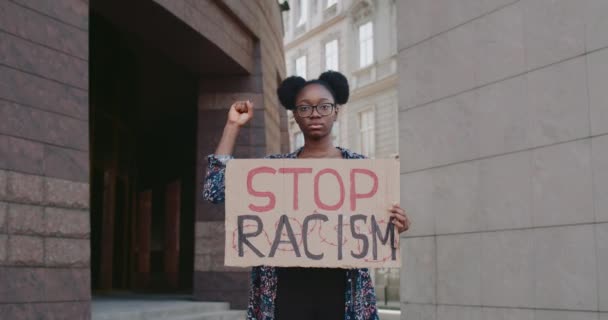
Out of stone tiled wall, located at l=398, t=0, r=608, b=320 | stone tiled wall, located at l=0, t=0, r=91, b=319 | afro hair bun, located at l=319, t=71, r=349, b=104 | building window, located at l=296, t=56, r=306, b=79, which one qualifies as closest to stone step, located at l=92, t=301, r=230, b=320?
stone tiled wall, located at l=0, t=0, r=91, b=319

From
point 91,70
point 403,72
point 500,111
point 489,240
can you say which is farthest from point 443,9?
point 91,70

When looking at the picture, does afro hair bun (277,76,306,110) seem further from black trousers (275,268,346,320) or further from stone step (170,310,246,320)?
stone step (170,310,246,320)

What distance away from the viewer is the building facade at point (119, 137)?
22.9 ft

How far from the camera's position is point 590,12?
18.0 feet

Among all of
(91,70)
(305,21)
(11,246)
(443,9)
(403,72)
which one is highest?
(305,21)

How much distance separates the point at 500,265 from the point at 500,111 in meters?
1.24

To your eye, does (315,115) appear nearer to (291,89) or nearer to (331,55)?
(291,89)

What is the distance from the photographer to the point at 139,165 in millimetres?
18516

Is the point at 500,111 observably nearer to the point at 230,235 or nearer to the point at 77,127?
the point at 230,235

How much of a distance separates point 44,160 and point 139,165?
11384mm

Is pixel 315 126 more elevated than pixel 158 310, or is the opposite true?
pixel 315 126

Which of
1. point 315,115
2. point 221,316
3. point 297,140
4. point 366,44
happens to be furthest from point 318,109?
point 297,140

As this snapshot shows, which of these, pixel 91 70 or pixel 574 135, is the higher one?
pixel 91 70

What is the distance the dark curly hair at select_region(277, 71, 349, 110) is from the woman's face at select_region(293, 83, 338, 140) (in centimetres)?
7
